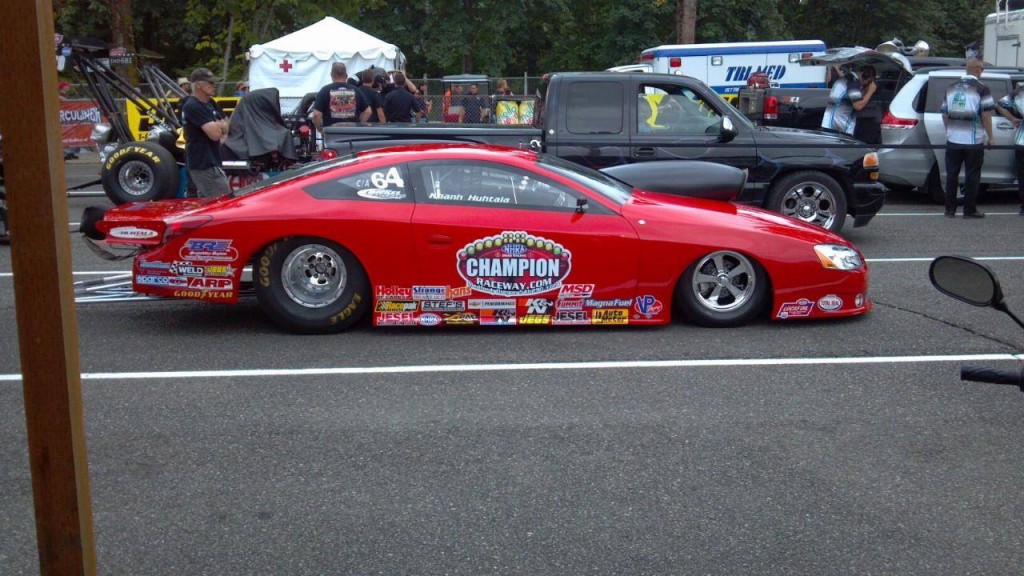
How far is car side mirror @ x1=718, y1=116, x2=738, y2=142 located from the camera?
1052 cm

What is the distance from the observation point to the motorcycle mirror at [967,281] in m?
2.94

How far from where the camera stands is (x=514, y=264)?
719cm

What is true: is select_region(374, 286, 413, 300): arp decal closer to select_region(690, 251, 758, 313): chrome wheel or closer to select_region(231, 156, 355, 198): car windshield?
select_region(231, 156, 355, 198): car windshield

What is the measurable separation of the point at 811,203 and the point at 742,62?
1490 centimetres

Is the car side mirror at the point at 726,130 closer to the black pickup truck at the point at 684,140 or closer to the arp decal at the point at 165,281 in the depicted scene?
the black pickup truck at the point at 684,140

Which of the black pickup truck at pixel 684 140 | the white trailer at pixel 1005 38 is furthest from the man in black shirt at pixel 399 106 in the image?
the white trailer at pixel 1005 38

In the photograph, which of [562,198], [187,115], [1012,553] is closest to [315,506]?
[1012,553]

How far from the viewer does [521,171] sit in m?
7.43

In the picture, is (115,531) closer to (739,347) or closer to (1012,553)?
(1012,553)

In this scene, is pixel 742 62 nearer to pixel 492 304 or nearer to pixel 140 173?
pixel 140 173

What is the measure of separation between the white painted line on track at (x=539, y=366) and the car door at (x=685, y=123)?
14.3ft

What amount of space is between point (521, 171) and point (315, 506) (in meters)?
3.51

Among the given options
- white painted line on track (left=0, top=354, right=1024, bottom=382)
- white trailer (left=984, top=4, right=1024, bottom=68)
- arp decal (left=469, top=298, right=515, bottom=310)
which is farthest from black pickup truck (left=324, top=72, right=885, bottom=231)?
white trailer (left=984, top=4, right=1024, bottom=68)

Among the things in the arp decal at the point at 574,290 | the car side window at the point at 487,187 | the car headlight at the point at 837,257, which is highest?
the car side window at the point at 487,187
